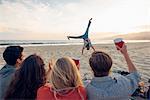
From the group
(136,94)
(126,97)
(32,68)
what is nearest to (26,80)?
(32,68)

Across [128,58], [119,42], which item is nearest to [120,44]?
[119,42]

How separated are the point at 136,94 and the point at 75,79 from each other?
6627 mm

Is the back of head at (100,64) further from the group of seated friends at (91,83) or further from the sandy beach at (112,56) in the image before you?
the sandy beach at (112,56)

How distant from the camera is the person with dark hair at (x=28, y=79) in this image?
3.65 metres

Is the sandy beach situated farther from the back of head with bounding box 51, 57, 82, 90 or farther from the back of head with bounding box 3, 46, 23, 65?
the back of head with bounding box 51, 57, 82, 90

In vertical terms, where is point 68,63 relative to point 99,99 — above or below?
above

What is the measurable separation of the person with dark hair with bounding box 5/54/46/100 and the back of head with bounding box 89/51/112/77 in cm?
72

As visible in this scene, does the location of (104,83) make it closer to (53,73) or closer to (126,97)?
(126,97)

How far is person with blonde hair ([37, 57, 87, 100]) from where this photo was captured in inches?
128

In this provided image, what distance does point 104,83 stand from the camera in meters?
3.31

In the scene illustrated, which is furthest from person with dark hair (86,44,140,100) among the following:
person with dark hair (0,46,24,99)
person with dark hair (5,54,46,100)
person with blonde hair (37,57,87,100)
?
person with dark hair (0,46,24,99)

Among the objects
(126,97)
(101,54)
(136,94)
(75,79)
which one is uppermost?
(101,54)

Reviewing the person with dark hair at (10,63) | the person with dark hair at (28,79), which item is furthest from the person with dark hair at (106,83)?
the person with dark hair at (10,63)

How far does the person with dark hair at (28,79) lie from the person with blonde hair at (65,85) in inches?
16.4
